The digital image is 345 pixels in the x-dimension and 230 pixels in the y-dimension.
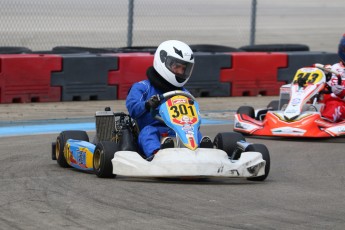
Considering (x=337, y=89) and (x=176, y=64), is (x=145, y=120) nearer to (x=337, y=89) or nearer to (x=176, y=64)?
(x=176, y=64)

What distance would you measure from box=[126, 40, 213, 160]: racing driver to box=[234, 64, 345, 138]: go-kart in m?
2.91

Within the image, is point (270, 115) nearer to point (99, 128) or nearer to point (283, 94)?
point (283, 94)

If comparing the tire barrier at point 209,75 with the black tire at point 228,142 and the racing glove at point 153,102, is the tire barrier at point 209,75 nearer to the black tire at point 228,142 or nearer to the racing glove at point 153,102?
the black tire at point 228,142

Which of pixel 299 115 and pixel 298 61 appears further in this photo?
pixel 298 61

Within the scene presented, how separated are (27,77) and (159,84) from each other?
17.1ft

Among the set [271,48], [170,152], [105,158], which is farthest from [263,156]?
[271,48]

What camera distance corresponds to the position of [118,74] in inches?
565

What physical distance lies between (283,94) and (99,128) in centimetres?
373

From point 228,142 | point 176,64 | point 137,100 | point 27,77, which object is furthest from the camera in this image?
point 27,77

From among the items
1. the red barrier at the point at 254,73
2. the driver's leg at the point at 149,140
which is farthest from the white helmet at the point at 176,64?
the red barrier at the point at 254,73

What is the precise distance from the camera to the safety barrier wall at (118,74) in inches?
531

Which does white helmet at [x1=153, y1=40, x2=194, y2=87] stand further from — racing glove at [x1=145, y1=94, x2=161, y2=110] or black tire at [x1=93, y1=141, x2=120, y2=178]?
black tire at [x1=93, y1=141, x2=120, y2=178]

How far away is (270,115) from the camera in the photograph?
1161 cm

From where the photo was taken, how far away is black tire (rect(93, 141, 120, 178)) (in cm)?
788
